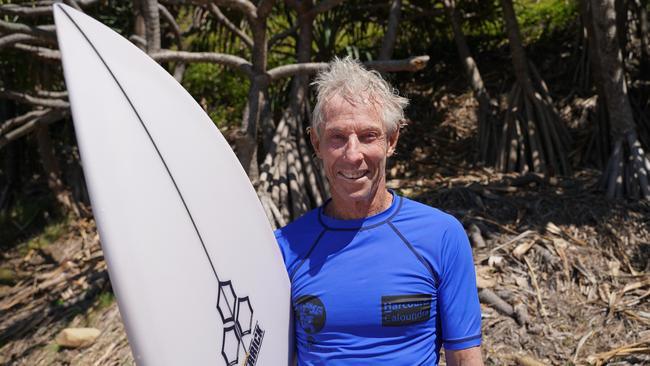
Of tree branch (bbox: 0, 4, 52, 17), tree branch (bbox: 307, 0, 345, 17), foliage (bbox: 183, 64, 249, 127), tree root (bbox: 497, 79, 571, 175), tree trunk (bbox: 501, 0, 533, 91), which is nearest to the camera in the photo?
tree branch (bbox: 0, 4, 52, 17)

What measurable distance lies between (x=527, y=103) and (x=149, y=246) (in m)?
4.71

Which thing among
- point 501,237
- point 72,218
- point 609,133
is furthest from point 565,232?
point 72,218

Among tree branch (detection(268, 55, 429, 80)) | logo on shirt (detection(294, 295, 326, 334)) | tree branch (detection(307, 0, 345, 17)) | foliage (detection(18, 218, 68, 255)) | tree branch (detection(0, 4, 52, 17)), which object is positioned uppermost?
tree branch (detection(307, 0, 345, 17))

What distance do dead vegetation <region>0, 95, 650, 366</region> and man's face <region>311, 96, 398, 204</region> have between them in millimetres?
2010

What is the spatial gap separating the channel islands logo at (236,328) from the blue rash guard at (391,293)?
6.4 inches

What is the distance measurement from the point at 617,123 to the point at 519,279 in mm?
1774

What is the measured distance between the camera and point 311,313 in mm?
1701

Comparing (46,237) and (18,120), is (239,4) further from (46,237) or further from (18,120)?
(46,237)

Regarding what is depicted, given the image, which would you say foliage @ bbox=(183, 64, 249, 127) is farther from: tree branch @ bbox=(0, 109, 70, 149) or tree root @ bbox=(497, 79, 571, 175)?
tree root @ bbox=(497, 79, 571, 175)

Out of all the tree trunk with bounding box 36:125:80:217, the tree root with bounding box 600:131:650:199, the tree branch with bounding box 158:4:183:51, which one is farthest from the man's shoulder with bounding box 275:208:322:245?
the tree trunk with bounding box 36:125:80:217

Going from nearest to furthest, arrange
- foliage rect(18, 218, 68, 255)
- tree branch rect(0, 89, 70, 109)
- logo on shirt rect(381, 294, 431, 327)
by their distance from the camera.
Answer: logo on shirt rect(381, 294, 431, 327) → tree branch rect(0, 89, 70, 109) → foliage rect(18, 218, 68, 255)

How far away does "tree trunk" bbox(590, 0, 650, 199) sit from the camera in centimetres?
464

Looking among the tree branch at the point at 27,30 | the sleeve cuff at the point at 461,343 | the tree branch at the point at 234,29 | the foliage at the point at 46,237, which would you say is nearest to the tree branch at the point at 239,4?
the tree branch at the point at 27,30

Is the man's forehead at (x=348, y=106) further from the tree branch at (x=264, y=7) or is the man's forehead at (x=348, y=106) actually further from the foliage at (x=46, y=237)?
the foliage at (x=46, y=237)
